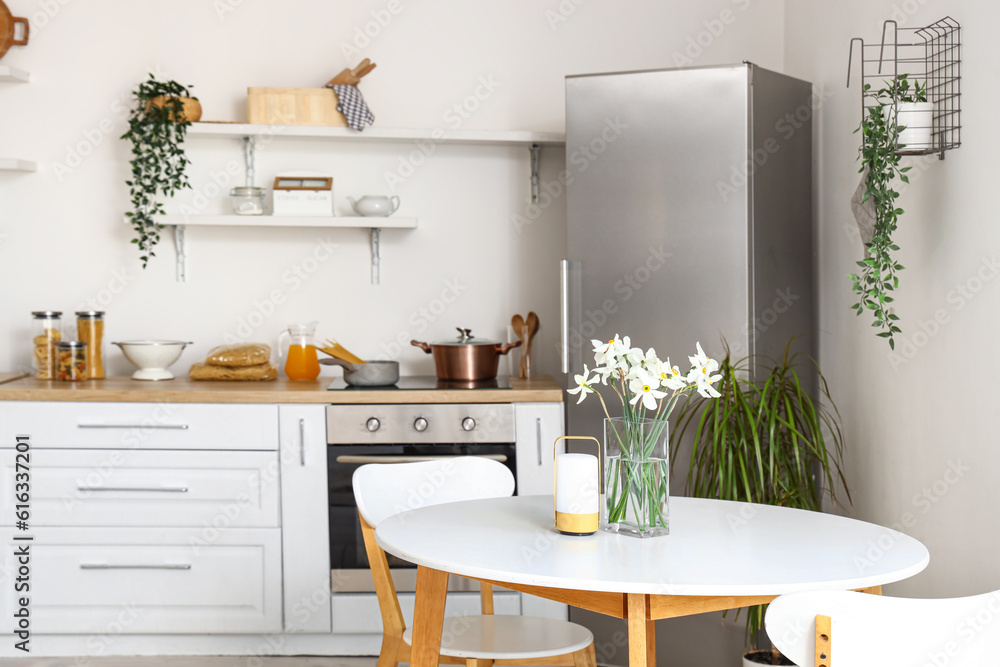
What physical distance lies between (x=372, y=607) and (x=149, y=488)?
85 cm

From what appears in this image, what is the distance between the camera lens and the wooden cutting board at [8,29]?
3465mm

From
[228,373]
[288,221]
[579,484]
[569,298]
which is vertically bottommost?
[579,484]

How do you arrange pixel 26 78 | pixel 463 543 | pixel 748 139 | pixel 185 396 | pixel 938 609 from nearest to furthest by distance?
pixel 938 609 → pixel 463 543 → pixel 748 139 → pixel 185 396 → pixel 26 78

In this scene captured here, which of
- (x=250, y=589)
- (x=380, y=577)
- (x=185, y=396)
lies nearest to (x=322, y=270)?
(x=185, y=396)

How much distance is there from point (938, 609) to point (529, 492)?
6.35 feet

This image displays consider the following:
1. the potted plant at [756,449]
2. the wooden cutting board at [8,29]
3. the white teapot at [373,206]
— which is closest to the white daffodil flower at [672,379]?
the potted plant at [756,449]

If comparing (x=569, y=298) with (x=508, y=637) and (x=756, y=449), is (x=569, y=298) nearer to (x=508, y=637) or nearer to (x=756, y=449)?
(x=756, y=449)

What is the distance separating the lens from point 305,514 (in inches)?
120

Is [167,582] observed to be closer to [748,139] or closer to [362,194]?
[362,194]

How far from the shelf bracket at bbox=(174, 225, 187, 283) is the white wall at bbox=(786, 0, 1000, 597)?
2.41 metres

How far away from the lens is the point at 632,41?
360 cm

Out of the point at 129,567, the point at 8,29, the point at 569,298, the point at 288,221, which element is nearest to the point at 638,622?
the point at 569,298

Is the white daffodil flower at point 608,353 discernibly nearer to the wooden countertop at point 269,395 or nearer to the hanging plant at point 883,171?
the hanging plant at point 883,171

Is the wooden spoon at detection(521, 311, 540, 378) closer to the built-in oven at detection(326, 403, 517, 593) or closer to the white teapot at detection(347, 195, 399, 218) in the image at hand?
the built-in oven at detection(326, 403, 517, 593)
